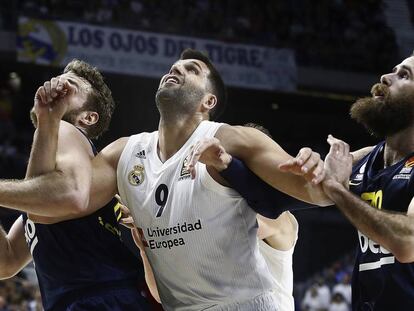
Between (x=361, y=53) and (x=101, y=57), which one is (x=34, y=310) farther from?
(x=361, y=53)

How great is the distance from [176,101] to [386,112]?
1.16 metres

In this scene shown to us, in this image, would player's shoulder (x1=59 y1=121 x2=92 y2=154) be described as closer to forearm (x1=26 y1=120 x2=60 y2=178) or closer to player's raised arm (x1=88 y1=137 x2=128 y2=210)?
player's raised arm (x1=88 y1=137 x2=128 y2=210)

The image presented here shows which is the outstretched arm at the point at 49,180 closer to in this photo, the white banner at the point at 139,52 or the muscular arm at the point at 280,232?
the muscular arm at the point at 280,232

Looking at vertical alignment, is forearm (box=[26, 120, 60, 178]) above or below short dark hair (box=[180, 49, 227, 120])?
below

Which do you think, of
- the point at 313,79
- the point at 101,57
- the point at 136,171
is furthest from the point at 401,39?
the point at 136,171

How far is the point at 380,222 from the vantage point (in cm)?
381

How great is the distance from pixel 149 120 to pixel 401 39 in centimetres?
771

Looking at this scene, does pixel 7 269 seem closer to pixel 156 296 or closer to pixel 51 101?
pixel 156 296

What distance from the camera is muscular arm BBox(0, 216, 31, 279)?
5082 millimetres

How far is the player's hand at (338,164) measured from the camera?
12.7 ft

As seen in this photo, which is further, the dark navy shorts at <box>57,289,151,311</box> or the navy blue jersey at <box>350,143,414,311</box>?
the dark navy shorts at <box>57,289,151,311</box>

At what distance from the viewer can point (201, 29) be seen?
21422mm

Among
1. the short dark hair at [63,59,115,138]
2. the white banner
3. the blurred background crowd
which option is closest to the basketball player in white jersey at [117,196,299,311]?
the short dark hair at [63,59,115,138]

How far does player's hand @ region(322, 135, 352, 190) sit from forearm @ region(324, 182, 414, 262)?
47mm
